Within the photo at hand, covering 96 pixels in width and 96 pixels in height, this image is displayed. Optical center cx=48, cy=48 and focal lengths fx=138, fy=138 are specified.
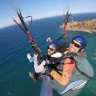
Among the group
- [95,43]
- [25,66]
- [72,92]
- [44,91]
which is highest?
[44,91]

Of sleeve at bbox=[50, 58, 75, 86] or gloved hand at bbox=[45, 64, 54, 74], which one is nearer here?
sleeve at bbox=[50, 58, 75, 86]

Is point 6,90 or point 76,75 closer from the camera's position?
point 76,75

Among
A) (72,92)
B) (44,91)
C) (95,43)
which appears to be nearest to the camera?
(44,91)

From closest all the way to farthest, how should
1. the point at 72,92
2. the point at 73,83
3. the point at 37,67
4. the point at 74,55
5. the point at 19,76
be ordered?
the point at 74,55, the point at 73,83, the point at 72,92, the point at 37,67, the point at 19,76

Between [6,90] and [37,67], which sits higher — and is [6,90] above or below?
below

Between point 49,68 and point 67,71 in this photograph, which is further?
point 49,68

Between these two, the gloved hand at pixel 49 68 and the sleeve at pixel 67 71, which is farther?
the gloved hand at pixel 49 68

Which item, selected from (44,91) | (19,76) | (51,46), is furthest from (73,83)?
(19,76)

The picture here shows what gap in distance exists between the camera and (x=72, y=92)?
4.88 m

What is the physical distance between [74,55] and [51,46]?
2296mm

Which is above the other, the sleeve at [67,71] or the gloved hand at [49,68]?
the sleeve at [67,71]

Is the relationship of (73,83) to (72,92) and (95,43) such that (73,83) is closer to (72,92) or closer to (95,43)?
(72,92)

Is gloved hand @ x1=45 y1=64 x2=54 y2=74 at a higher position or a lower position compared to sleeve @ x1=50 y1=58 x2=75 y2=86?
lower

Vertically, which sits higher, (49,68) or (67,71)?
(67,71)
